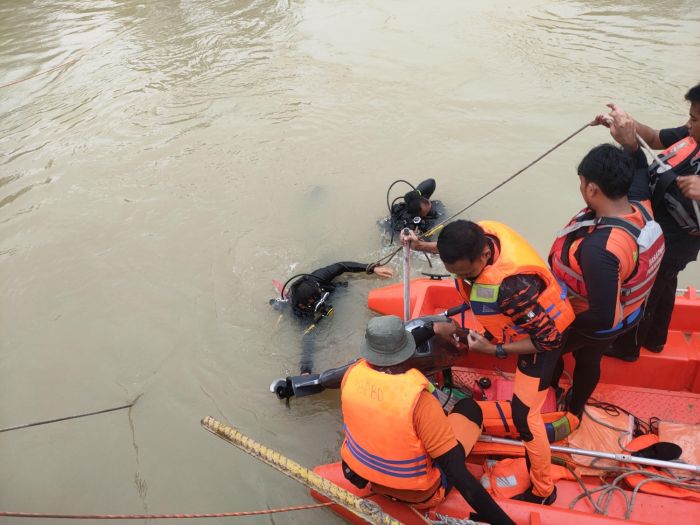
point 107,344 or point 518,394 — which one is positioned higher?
point 518,394

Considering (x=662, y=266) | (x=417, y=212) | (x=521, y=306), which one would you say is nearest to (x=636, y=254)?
(x=521, y=306)

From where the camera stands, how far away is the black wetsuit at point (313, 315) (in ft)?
11.6

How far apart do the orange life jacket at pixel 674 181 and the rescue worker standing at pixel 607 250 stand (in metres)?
0.23

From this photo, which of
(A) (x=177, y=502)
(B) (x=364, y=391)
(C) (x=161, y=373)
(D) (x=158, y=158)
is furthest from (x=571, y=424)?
(D) (x=158, y=158)

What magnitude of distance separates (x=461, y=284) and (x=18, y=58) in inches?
453

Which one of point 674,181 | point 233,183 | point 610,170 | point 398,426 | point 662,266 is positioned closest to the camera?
point 398,426

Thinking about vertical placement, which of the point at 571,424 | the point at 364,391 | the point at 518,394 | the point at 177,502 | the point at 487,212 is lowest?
the point at 177,502

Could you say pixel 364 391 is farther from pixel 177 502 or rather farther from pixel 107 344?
pixel 107 344

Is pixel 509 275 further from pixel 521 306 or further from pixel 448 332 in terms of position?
pixel 448 332

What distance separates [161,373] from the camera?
12.3 feet

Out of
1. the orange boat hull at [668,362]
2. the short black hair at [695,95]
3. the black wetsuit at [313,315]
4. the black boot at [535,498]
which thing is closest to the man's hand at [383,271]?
the black wetsuit at [313,315]

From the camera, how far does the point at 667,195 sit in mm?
2188

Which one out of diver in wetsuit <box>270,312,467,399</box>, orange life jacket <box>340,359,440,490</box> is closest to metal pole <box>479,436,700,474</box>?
diver in wetsuit <box>270,312,467,399</box>

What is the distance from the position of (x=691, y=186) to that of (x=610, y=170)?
0.44 meters
